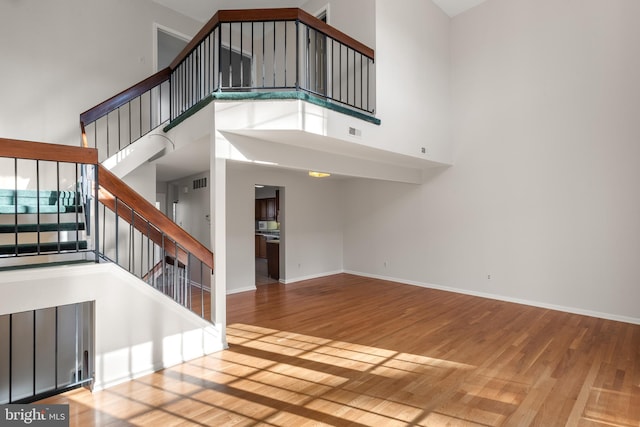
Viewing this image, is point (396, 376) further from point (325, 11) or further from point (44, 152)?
point (325, 11)

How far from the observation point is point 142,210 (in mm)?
2918

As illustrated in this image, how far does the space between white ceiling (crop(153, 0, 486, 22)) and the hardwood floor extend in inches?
210

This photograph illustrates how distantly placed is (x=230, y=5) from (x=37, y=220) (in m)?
5.04

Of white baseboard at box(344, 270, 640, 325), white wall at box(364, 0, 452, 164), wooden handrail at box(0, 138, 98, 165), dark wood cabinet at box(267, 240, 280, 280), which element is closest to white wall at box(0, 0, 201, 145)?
wooden handrail at box(0, 138, 98, 165)

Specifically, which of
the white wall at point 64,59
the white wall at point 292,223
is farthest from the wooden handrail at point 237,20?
the white wall at point 292,223

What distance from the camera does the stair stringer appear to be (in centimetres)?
236

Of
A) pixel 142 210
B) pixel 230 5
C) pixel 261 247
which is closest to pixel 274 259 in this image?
pixel 261 247

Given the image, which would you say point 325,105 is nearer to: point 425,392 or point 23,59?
point 425,392

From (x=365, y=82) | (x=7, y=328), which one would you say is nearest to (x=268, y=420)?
(x=7, y=328)

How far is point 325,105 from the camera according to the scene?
3.64m

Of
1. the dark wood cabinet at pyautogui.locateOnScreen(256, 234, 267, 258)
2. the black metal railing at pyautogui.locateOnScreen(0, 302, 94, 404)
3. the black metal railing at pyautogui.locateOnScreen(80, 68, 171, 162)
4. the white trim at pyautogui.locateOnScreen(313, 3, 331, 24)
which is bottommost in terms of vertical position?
the black metal railing at pyautogui.locateOnScreen(0, 302, 94, 404)

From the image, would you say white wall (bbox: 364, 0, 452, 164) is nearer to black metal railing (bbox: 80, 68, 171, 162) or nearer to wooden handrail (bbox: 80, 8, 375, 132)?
wooden handrail (bbox: 80, 8, 375, 132)

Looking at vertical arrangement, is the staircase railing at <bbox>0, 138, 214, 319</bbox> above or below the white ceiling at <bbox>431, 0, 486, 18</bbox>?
below

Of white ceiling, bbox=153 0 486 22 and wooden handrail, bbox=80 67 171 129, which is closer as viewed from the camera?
wooden handrail, bbox=80 67 171 129
